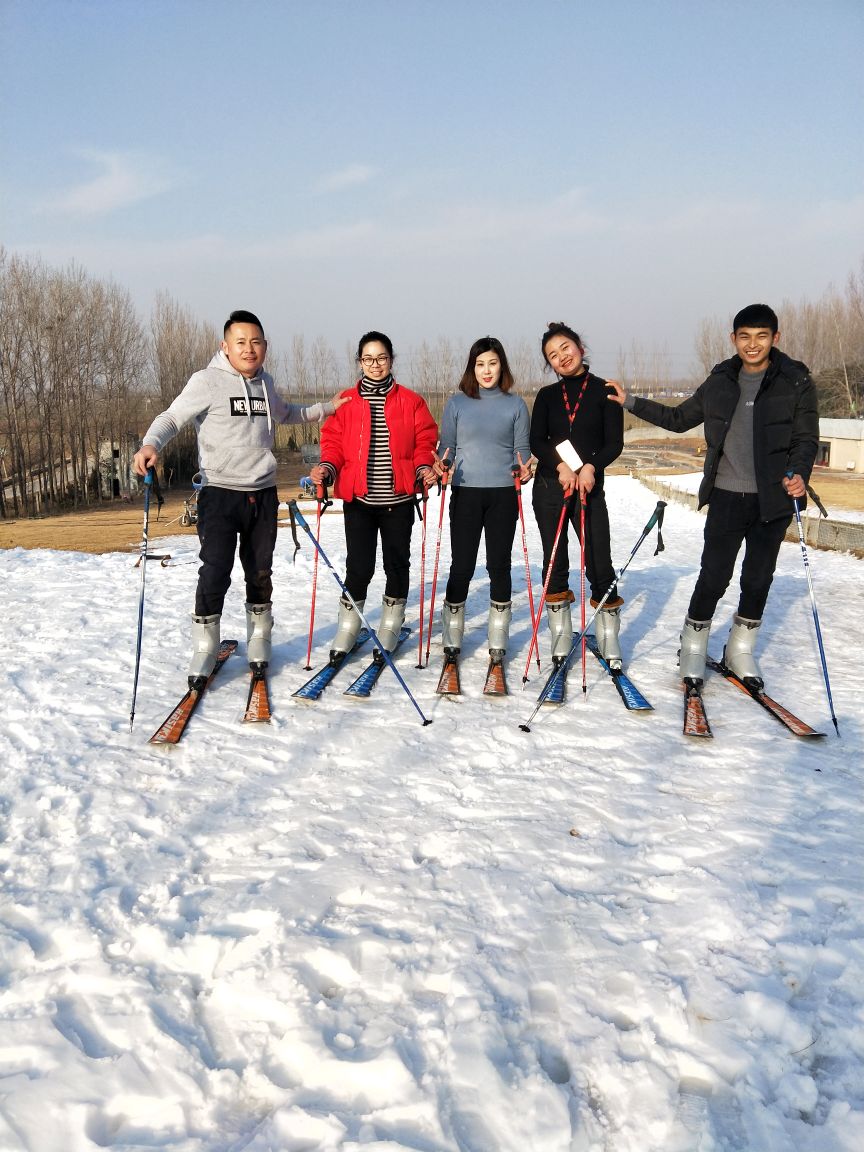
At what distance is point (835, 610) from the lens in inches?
256

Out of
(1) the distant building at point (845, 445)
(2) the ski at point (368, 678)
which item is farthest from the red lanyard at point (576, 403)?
(1) the distant building at point (845, 445)

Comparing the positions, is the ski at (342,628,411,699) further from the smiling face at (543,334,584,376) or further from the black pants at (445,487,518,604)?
the smiling face at (543,334,584,376)

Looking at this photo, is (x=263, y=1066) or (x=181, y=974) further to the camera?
(x=181, y=974)

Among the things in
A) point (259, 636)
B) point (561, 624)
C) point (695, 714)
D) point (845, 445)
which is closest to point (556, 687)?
point (561, 624)

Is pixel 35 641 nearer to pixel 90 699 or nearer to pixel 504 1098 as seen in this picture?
pixel 90 699

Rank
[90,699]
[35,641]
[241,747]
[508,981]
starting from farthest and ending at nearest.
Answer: [35,641], [90,699], [241,747], [508,981]

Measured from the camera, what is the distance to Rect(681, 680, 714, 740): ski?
3850 millimetres

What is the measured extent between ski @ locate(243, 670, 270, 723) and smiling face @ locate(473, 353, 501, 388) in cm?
229

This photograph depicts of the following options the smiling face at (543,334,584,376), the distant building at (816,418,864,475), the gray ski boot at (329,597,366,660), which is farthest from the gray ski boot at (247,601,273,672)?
the distant building at (816,418,864,475)

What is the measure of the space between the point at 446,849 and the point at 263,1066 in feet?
3.57

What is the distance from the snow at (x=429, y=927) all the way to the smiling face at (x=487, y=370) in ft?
6.49

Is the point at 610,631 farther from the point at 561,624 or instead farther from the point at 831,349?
the point at 831,349

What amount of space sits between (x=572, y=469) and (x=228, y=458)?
6.70 ft

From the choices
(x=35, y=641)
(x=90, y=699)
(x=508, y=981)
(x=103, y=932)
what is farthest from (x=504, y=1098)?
(x=35, y=641)
